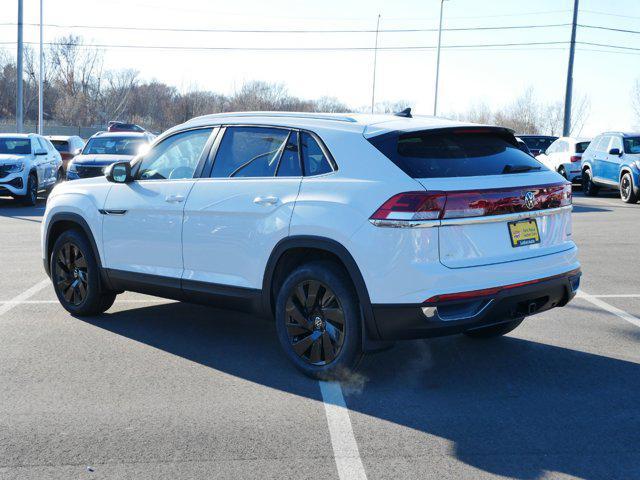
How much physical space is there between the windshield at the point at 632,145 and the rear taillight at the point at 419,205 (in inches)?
→ 723

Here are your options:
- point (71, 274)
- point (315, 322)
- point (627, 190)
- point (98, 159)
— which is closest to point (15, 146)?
point (98, 159)

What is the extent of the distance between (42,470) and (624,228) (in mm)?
12909

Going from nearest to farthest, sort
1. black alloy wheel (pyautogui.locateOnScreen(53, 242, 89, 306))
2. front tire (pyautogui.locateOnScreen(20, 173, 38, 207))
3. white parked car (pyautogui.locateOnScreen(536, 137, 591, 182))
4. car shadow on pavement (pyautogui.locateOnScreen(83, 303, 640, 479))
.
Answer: car shadow on pavement (pyautogui.locateOnScreen(83, 303, 640, 479)) → black alloy wheel (pyautogui.locateOnScreen(53, 242, 89, 306)) → front tire (pyautogui.locateOnScreen(20, 173, 38, 207)) → white parked car (pyautogui.locateOnScreen(536, 137, 591, 182))

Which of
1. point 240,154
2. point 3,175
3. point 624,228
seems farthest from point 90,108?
point 240,154

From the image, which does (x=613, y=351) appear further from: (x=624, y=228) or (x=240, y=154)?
(x=624, y=228)

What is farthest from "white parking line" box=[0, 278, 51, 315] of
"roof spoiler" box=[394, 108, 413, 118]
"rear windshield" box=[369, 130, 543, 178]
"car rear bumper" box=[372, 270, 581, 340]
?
"rear windshield" box=[369, 130, 543, 178]

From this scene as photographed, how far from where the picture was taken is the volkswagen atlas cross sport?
16.6ft

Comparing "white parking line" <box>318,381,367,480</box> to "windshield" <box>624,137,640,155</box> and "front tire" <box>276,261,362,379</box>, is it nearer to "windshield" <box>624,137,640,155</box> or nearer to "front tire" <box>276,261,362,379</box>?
"front tire" <box>276,261,362,379</box>

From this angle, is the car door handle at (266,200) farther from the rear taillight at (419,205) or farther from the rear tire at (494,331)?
the rear tire at (494,331)

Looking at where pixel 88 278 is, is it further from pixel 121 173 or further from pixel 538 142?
pixel 538 142

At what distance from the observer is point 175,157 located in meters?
6.81

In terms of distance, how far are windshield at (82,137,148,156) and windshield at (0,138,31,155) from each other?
1.59 metres

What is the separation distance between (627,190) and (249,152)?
1724 centimetres

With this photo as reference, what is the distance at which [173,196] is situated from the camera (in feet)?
21.4
